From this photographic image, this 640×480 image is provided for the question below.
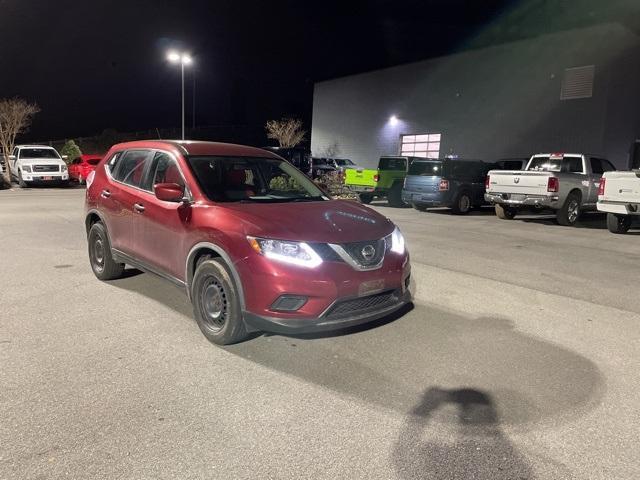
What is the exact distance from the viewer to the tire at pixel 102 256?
6133 millimetres

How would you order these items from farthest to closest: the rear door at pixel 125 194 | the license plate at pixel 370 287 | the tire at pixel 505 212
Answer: the tire at pixel 505 212
the rear door at pixel 125 194
the license plate at pixel 370 287

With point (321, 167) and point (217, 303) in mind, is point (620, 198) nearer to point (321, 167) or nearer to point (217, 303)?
point (217, 303)

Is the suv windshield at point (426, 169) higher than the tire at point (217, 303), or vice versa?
the suv windshield at point (426, 169)

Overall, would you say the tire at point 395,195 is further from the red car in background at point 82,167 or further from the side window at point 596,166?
the red car in background at point 82,167

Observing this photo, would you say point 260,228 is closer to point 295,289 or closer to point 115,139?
A: point 295,289

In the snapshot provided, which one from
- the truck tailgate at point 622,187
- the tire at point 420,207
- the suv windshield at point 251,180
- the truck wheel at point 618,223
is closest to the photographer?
the suv windshield at point 251,180

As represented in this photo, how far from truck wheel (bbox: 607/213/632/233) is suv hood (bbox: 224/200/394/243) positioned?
33.1 feet

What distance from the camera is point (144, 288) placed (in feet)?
19.8

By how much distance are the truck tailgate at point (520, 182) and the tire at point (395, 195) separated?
15.1 ft

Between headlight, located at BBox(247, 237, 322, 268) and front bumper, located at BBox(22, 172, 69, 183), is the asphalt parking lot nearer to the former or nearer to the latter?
headlight, located at BBox(247, 237, 322, 268)

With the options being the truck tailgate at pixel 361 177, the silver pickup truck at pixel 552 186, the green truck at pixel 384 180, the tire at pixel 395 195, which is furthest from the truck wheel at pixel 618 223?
the truck tailgate at pixel 361 177

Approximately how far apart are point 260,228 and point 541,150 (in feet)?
80.8

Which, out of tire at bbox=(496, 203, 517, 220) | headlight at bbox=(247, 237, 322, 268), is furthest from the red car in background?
headlight at bbox=(247, 237, 322, 268)

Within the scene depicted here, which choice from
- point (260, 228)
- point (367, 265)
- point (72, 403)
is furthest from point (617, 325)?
point (72, 403)
